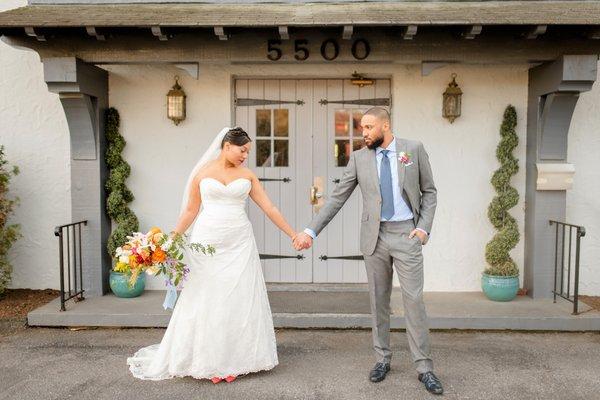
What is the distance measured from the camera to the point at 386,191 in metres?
4.36

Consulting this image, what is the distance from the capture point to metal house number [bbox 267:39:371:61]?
6133mm

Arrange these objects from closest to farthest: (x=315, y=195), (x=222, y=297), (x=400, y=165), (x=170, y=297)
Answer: (x=400, y=165) < (x=222, y=297) < (x=170, y=297) < (x=315, y=195)

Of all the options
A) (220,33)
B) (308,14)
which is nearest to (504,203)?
(308,14)

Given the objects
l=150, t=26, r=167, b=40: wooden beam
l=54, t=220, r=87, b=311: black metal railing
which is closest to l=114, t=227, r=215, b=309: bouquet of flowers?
l=54, t=220, r=87, b=311: black metal railing

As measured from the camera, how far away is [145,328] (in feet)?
19.4

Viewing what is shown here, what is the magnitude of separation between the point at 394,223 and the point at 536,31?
2.69 m

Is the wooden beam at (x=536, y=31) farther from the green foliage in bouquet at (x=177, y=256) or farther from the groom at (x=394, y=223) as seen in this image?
the green foliage in bouquet at (x=177, y=256)

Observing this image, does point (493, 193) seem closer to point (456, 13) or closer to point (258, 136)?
point (456, 13)

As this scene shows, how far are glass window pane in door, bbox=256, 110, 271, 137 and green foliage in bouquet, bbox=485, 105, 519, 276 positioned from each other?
9.06 feet

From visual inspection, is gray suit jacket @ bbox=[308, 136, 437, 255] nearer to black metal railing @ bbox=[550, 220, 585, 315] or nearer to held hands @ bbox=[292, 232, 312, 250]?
held hands @ bbox=[292, 232, 312, 250]

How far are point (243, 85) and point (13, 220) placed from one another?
334 cm

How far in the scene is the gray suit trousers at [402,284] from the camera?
423cm

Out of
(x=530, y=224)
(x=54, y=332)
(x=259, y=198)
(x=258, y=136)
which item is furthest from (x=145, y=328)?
(x=530, y=224)

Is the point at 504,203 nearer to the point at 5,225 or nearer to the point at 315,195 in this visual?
the point at 315,195
